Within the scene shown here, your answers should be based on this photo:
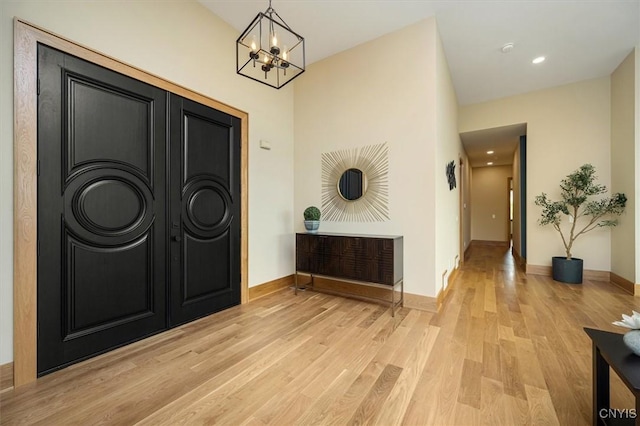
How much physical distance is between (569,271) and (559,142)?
7.30 ft

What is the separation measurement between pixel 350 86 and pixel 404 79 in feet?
2.43

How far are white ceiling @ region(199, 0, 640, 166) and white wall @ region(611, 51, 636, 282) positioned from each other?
30 centimetres

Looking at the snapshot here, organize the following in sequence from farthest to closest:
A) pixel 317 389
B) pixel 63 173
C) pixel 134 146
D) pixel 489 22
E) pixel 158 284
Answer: pixel 489 22 → pixel 158 284 → pixel 134 146 → pixel 63 173 → pixel 317 389

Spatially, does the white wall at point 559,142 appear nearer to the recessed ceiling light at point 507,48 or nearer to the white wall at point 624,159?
the white wall at point 624,159

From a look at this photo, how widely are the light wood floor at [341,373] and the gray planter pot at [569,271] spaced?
1247mm

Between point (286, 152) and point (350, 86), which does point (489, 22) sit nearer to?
point (350, 86)

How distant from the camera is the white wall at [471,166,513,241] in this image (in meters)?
8.62

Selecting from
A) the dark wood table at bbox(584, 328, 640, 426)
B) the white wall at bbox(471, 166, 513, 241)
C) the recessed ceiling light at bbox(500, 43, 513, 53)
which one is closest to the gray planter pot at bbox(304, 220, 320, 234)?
the dark wood table at bbox(584, 328, 640, 426)

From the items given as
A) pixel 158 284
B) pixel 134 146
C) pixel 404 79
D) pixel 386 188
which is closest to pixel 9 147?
pixel 134 146

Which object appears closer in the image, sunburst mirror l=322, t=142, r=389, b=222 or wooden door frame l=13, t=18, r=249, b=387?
wooden door frame l=13, t=18, r=249, b=387

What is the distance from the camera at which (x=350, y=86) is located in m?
3.43

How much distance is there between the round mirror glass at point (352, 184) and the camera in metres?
3.30

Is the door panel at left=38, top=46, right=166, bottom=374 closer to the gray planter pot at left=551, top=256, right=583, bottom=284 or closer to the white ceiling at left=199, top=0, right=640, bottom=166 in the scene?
the white ceiling at left=199, top=0, right=640, bottom=166

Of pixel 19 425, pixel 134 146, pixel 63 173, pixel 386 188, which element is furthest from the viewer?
pixel 386 188
